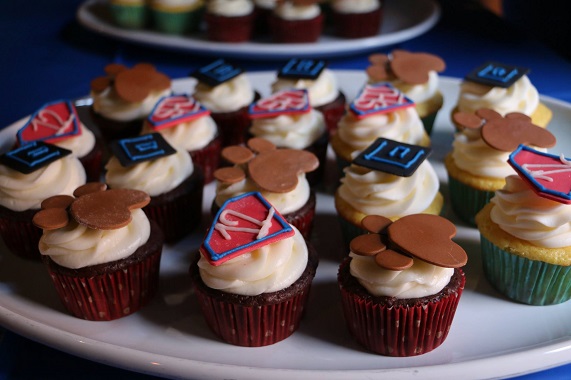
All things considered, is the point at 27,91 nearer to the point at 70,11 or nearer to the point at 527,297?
the point at 70,11

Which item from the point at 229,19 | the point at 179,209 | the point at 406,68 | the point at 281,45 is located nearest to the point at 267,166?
the point at 179,209

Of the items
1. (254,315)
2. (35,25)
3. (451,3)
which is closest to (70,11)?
(35,25)

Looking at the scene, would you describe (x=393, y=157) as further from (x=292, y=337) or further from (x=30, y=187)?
(x=30, y=187)

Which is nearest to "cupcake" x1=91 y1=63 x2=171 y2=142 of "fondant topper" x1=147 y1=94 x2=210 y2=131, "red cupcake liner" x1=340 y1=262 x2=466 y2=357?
"fondant topper" x1=147 y1=94 x2=210 y2=131

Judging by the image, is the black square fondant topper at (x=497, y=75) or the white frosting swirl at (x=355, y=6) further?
the white frosting swirl at (x=355, y=6)

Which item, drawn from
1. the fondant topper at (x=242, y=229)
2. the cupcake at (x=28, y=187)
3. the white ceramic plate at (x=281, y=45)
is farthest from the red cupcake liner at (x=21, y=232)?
the white ceramic plate at (x=281, y=45)

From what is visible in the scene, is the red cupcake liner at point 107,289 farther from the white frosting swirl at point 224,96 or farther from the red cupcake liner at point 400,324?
the white frosting swirl at point 224,96

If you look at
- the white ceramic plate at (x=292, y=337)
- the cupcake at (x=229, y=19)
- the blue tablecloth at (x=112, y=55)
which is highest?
the white ceramic plate at (x=292, y=337)

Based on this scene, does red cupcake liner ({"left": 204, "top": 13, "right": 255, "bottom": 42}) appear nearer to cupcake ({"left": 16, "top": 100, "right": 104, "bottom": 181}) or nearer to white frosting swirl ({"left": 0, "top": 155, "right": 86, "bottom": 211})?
cupcake ({"left": 16, "top": 100, "right": 104, "bottom": 181})
